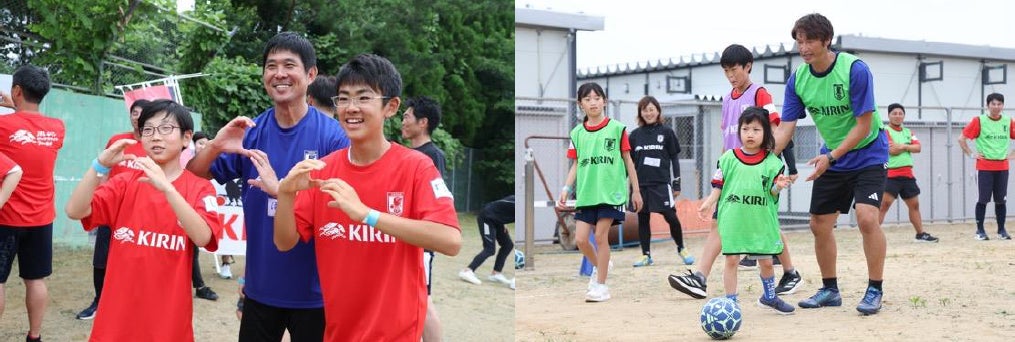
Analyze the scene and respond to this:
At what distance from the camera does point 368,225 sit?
10.0ft

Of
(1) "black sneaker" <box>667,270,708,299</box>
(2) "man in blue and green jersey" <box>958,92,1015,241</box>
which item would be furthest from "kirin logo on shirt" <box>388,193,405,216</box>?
(2) "man in blue and green jersey" <box>958,92,1015,241</box>

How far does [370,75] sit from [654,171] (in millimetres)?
8116

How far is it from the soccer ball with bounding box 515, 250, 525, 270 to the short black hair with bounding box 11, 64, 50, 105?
5.52m

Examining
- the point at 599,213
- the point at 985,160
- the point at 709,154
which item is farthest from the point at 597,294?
the point at 709,154

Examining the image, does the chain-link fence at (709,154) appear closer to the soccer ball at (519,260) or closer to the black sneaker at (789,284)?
the soccer ball at (519,260)

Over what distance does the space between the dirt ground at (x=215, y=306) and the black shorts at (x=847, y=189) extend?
2.21 meters

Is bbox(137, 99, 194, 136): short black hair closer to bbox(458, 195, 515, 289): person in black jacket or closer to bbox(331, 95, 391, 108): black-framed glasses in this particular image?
bbox(331, 95, 391, 108): black-framed glasses

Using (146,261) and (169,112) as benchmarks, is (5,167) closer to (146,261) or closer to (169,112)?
(169,112)

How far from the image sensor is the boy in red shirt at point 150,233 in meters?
3.85

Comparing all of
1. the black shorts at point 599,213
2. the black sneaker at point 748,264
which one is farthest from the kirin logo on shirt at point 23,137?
the black sneaker at point 748,264

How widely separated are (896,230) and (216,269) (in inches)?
435

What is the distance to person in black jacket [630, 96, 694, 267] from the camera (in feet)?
35.9

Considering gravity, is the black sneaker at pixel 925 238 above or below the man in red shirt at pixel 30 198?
below

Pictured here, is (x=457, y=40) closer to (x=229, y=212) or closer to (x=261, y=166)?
(x=229, y=212)
